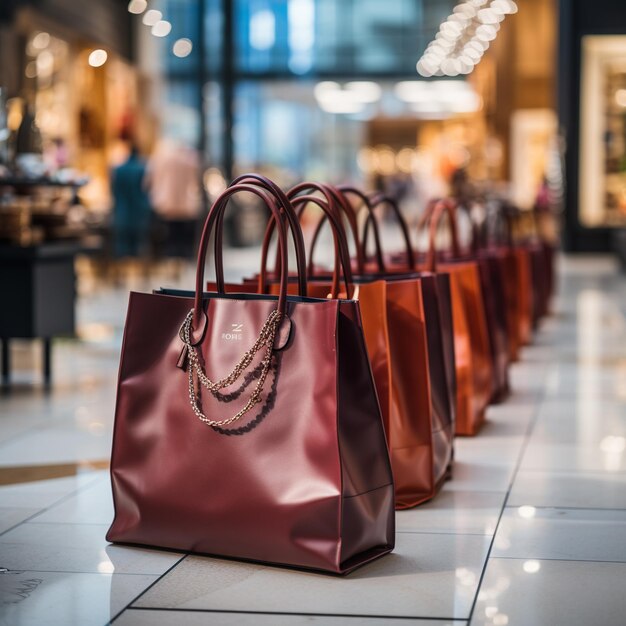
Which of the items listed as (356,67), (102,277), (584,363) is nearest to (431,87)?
(356,67)

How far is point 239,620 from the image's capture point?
95.4 inches

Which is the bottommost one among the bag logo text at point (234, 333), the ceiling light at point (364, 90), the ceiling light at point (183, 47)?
the bag logo text at point (234, 333)

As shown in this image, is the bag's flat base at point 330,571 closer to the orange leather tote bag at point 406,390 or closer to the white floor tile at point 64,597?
the white floor tile at point 64,597

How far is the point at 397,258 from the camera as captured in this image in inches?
215

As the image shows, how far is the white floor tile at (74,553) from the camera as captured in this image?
2.80 m

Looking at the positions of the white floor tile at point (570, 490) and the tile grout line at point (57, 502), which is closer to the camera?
the tile grout line at point (57, 502)

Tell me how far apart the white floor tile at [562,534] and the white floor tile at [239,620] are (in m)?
0.56

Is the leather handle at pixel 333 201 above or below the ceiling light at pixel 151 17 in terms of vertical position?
below

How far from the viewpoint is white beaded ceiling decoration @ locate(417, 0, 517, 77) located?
1822 centimetres

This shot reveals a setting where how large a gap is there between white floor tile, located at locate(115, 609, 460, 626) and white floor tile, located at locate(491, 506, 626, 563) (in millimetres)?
564

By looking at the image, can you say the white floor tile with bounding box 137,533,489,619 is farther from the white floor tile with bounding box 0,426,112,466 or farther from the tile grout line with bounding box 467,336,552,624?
the white floor tile with bounding box 0,426,112,466

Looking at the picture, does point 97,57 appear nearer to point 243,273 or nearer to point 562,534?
point 243,273

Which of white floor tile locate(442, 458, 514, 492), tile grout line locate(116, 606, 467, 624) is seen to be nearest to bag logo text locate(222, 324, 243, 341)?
tile grout line locate(116, 606, 467, 624)

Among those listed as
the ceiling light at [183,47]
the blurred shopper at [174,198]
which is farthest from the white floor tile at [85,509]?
the ceiling light at [183,47]
